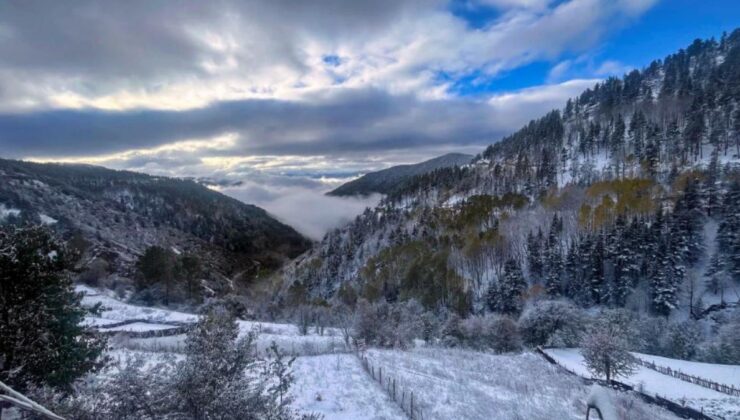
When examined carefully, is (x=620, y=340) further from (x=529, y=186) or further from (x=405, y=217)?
(x=405, y=217)

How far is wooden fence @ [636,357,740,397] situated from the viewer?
87.8ft

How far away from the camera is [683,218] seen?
68438 millimetres

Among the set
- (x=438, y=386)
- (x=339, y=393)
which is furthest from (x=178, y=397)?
(x=438, y=386)

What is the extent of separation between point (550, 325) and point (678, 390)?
58.9 ft

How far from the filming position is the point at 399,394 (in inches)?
696

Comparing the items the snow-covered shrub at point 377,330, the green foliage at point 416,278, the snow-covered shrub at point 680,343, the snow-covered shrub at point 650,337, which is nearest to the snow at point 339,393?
the snow-covered shrub at point 377,330

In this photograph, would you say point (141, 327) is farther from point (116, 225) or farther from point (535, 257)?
point (116, 225)

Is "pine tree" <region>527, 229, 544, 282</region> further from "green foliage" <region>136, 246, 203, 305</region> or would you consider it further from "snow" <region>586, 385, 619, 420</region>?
"snow" <region>586, 385, 619, 420</region>

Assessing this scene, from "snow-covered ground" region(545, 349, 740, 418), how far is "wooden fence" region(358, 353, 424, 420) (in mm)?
18451

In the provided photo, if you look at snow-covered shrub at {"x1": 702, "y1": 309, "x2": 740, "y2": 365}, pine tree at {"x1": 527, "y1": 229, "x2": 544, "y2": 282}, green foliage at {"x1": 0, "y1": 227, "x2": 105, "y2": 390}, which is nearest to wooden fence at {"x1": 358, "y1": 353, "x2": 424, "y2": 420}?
green foliage at {"x1": 0, "y1": 227, "x2": 105, "y2": 390}

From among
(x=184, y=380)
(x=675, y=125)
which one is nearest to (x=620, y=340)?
(x=184, y=380)

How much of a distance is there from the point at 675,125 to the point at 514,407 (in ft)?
406

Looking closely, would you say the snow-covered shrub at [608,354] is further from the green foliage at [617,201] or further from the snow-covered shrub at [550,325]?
the green foliage at [617,201]

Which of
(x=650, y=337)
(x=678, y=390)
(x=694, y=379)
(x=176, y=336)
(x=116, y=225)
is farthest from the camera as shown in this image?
(x=116, y=225)
